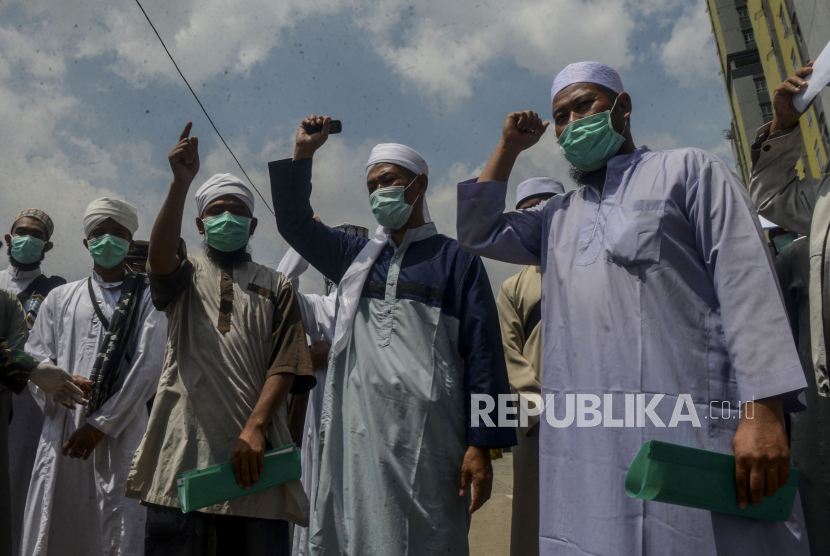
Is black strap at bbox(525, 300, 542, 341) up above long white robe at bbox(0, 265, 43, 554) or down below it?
above

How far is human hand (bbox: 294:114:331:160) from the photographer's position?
299 cm

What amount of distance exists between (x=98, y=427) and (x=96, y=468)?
310 millimetres

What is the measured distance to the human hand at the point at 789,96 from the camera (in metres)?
2.22

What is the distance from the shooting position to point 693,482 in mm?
1591

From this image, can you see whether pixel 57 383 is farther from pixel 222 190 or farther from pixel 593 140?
pixel 593 140

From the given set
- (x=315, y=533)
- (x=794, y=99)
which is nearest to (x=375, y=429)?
(x=315, y=533)

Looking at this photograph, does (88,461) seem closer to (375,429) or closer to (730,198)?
(375,429)

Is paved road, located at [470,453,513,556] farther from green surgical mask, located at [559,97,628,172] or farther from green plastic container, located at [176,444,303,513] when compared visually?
green surgical mask, located at [559,97,628,172]

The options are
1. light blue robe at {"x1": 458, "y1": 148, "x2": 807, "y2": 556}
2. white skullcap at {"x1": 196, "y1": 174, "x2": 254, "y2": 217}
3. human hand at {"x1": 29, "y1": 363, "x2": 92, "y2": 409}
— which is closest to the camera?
light blue robe at {"x1": 458, "y1": 148, "x2": 807, "y2": 556}

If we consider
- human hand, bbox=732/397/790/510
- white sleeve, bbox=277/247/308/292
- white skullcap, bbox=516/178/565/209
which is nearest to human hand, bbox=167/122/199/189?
human hand, bbox=732/397/790/510

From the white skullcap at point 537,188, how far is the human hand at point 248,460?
111 inches

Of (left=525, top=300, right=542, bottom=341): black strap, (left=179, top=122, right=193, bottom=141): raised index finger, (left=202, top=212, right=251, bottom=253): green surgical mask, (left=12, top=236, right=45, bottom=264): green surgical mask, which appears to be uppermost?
(left=12, top=236, right=45, bottom=264): green surgical mask

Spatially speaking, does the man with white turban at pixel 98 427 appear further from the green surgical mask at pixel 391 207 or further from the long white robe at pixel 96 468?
the green surgical mask at pixel 391 207

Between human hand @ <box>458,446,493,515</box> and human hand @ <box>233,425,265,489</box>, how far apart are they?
2.59 ft
